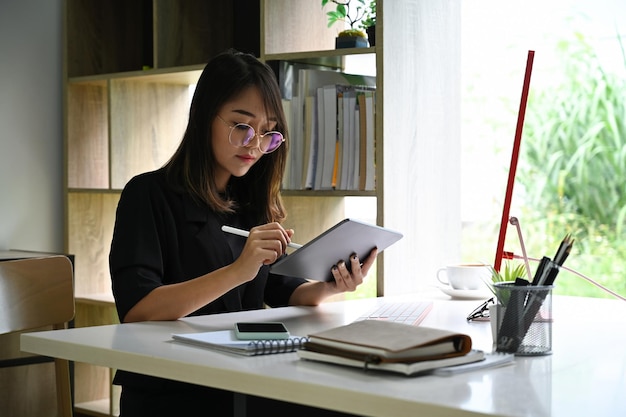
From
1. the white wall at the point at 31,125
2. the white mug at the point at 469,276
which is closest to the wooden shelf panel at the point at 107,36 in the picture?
the white wall at the point at 31,125

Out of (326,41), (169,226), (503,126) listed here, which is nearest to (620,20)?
(503,126)

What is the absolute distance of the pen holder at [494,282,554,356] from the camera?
4.90 feet

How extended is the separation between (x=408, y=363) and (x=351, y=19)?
1923 mm

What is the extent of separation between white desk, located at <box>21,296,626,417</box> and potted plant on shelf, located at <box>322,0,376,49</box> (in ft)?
3.67

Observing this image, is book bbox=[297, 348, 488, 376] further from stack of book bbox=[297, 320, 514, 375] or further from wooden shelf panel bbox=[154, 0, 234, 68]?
wooden shelf panel bbox=[154, 0, 234, 68]

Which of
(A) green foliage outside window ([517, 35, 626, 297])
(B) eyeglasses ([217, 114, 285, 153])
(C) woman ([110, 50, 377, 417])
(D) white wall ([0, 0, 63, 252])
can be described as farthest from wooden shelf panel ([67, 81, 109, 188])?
(A) green foliage outside window ([517, 35, 626, 297])

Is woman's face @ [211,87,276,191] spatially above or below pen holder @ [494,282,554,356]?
above

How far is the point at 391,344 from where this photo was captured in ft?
4.26

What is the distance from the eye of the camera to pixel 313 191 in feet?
9.14

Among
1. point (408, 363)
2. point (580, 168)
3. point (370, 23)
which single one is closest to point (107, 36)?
point (370, 23)

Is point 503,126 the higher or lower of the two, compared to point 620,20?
lower

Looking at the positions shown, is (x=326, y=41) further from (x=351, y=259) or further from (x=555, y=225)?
(x=555, y=225)

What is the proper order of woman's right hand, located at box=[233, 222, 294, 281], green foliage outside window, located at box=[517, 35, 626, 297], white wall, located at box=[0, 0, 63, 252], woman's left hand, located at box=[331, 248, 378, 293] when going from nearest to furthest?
woman's right hand, located at box=[233, 222, 294, 281]
woman's left hand, located at box=[331, 248, 378, 293]
white wall, located at box=[0, 0, 63, 252]
green foliage outside window, located at box=[517, 35, 626, 297]

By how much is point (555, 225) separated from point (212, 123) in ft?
9.15
